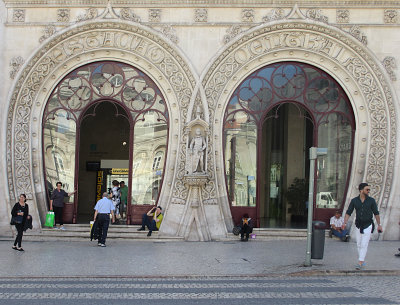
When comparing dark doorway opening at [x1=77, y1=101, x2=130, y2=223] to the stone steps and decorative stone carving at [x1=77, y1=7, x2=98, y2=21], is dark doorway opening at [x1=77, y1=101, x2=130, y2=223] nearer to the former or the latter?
decorative stone carving at [x1=77, y1=7, x2=98, y2=21]

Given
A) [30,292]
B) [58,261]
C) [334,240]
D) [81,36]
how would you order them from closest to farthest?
[30,292] → [58,261] → [334,240] → [81,36]

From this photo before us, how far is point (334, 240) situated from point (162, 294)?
33.2 feet

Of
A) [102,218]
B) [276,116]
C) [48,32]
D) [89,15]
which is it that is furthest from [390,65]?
[48,32]

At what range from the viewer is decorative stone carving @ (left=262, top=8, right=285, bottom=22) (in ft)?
60.8

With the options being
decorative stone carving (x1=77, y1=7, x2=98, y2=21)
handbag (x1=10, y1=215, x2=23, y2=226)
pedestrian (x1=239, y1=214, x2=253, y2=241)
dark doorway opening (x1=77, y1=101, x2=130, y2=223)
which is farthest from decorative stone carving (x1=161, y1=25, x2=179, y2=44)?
dark doorway opening (x1=77, y1=101, x2=130, y2=223)

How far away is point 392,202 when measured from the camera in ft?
58.1

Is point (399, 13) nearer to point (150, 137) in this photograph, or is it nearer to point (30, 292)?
point (150, 137)

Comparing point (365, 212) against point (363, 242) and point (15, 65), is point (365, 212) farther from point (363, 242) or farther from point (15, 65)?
point (15, 65)

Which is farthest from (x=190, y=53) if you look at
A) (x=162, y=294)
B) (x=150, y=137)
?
(x=162, y=294)

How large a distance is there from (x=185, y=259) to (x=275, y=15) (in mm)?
9638

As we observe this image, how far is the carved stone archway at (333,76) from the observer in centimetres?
1805

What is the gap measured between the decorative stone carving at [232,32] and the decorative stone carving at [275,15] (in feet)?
→ 2.99

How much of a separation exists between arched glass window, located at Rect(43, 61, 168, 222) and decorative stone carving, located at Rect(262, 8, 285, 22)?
15.0 feet

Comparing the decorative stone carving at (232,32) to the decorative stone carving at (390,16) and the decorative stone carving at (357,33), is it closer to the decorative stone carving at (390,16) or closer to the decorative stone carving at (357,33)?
the decorative stone carving at (357,33)
